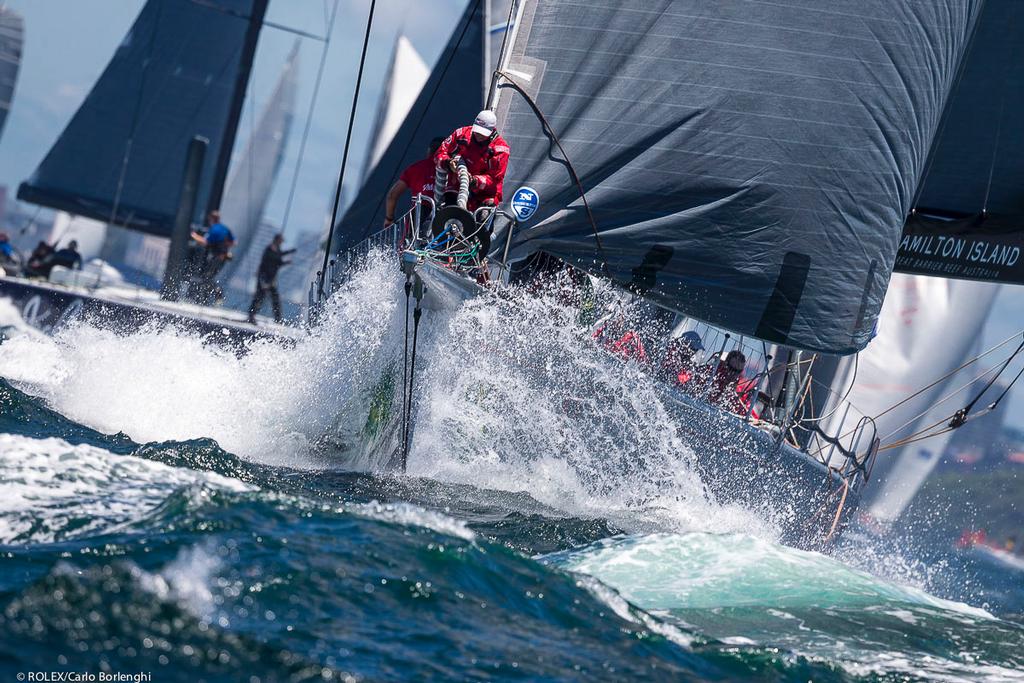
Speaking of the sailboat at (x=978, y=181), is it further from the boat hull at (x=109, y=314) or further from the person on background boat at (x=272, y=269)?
the person on background boat at (x=272, y=269)

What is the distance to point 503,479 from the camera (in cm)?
601

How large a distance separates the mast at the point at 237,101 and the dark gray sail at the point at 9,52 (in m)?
5.66

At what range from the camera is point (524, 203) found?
658 centimetres

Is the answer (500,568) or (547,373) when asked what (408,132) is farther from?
(500,568)

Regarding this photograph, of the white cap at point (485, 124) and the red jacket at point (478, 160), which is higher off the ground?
the white cap at point (485, 124)

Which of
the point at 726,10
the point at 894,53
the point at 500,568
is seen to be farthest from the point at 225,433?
the point at 894,53

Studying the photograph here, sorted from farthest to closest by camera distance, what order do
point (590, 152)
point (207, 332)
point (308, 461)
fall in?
point (207, 332) < point (590, 152) < point (308, 461)

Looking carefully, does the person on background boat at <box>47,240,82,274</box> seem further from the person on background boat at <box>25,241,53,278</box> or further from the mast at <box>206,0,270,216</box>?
the mast at <box>206,0,270,216</box>

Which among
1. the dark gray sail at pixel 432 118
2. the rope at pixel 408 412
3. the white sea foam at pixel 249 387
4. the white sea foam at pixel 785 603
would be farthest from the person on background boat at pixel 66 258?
the white sea foam at pixel 785 603

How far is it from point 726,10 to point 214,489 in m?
4.50

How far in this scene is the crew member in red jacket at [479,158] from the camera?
242 inches

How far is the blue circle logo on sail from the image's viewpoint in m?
6.55

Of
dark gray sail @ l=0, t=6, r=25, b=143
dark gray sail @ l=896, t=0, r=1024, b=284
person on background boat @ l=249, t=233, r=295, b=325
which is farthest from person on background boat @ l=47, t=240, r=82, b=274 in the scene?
dark gray sail @ l=896, t=0, r=1024, b=284

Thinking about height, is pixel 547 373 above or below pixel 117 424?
above
